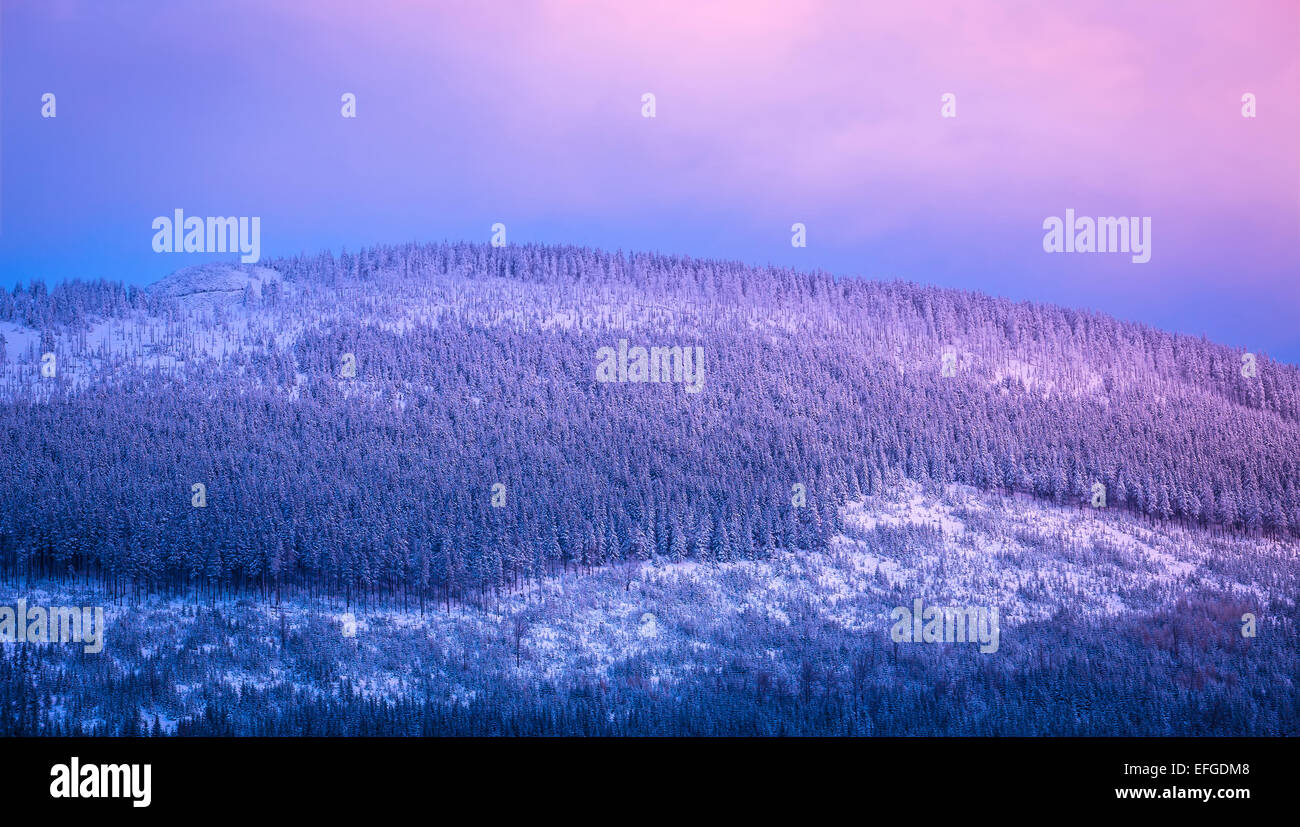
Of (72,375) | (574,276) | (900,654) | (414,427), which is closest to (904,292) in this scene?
(574,276)

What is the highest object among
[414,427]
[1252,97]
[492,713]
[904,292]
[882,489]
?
[904,292]

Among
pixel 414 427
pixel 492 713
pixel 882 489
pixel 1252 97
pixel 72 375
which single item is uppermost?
pixel 1252 97

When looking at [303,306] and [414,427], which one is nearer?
[414,427]

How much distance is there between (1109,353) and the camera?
3516 inches

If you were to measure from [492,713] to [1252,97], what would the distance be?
36.1 meters

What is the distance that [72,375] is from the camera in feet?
232

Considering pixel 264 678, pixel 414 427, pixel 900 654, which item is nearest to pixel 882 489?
pixel 900 654

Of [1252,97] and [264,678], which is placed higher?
[1252,97]

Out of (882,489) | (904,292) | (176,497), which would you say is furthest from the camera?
(904,292)

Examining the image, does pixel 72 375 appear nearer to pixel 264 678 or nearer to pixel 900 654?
pixel 264 678

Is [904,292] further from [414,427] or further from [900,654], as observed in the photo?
[900,654]

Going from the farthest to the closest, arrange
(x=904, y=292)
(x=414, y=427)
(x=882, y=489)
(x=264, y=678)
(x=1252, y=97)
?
(x=904, y=292) → (x=414, y=427) → (x=882, y=489) → (x=264, y=678) → (x=1252, y=97)

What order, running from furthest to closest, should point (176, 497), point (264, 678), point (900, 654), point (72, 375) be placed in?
1. point (72, 375)
2. point (176, 497)
3. point (900, 654)
4. point (264, 678)

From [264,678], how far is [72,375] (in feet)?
136
